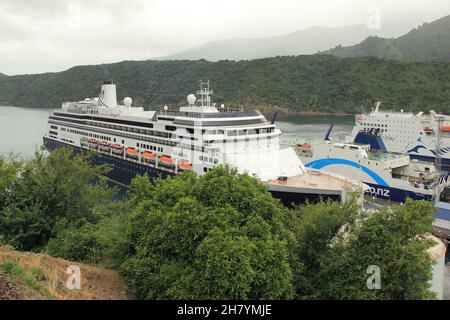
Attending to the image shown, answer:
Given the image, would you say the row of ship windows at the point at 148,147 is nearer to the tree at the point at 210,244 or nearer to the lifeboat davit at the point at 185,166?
the lifeboat davit at the point at 185,166

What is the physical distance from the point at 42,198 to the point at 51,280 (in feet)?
19.8

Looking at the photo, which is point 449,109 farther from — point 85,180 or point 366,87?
point 85,180

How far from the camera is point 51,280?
28.2 ft

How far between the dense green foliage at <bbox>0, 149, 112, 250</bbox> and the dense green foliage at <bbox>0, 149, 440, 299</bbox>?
48cm

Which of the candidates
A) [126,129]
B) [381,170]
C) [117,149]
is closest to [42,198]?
[126,129]

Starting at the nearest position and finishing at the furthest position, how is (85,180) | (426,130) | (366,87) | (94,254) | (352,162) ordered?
(94,254) → (85,180) → (352,162) → (426,130) → (366,87)

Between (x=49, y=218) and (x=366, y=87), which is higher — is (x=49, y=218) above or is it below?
below

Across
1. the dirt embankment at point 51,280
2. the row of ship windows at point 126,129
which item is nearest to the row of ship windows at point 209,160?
the row of ship windows at point 126,129

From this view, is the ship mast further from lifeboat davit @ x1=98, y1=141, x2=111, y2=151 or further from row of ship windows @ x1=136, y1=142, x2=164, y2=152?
lifeboat davit @ x1=98, y1=141, x2=111, y2=151

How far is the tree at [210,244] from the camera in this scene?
8188 millimetres

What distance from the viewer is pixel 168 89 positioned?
354 feet

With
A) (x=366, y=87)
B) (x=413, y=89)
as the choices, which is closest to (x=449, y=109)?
(x=413, y=89)

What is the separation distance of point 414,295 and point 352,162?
1850 cm

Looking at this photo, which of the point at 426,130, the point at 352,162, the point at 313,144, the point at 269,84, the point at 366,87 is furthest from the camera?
the point at 269,84
